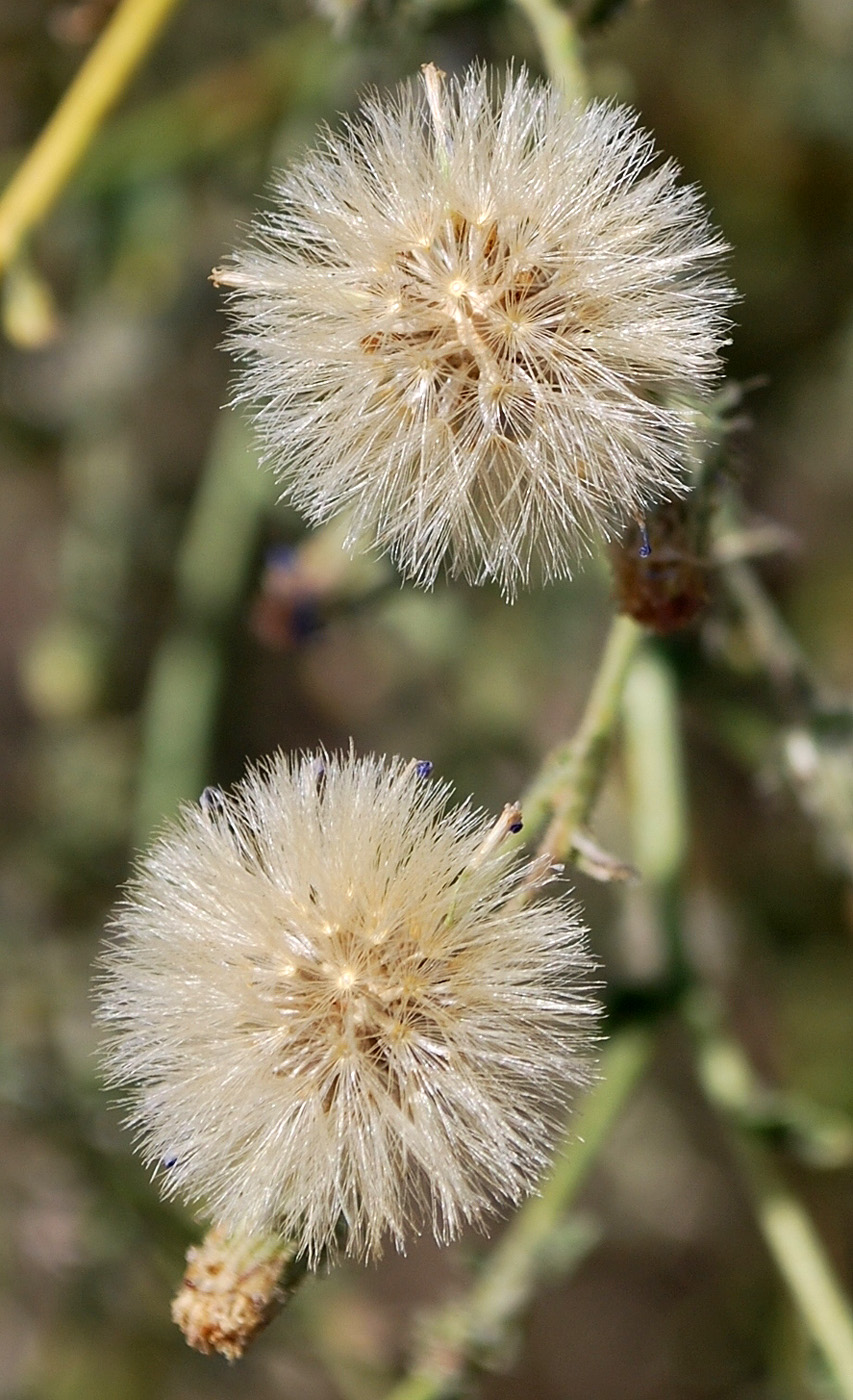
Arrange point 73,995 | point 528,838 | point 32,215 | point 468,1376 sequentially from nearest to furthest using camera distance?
point 528,838, point 468,1376, point 32,215, point 73,995

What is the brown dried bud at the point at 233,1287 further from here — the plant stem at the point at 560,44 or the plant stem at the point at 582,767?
the plant stem at the point at 560,44

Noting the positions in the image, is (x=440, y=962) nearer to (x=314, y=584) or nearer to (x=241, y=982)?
(x=241, y=982)

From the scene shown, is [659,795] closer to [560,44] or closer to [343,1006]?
[343,1006]

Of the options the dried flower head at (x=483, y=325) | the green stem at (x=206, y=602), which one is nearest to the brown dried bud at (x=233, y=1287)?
the dried flower head at (x=483, y=325)

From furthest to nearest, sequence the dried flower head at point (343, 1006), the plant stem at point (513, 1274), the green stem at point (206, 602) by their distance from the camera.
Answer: the green stem at point (206, 602)
the plant stem at point (513, 1274)
the dried flower head at point (343, 1006)

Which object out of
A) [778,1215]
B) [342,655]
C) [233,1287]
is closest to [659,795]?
[778,1215]

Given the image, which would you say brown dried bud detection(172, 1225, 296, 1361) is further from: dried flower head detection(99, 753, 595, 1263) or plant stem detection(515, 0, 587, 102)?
plant stem detection(515, 0, 587, 102)

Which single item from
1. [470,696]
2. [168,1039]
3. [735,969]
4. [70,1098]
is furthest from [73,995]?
[168,1039]
